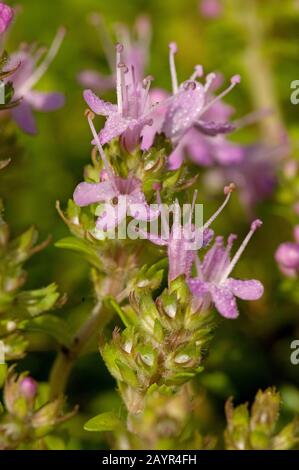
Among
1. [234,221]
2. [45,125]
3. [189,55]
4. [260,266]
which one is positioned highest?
[189,55]

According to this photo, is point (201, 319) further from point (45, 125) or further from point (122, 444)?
point (45, 125)

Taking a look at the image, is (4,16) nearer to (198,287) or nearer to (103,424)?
(198,287)

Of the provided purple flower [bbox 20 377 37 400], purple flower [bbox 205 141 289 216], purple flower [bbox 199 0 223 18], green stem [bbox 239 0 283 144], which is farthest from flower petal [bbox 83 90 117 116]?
purple flower [bbox 199 0 223 18]

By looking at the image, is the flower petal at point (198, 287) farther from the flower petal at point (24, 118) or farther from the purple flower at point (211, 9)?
the purple flower at point (211, 9)

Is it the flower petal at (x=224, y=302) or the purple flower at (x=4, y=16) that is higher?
the purple flower at (x=4, y=16)

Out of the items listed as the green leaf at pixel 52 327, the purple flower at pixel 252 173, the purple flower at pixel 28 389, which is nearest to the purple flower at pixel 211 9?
the purple flower at pixel 252 173

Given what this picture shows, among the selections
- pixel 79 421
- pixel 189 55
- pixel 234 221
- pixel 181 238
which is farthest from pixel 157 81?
pixel 181 238

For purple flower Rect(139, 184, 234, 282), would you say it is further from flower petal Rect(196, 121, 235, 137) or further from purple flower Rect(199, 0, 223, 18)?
purple flower Rect(199, 0, 223, 18)
